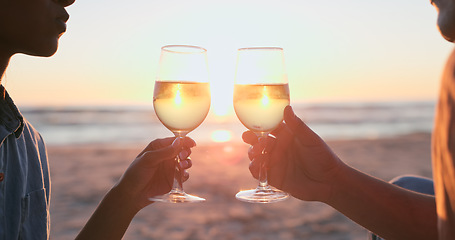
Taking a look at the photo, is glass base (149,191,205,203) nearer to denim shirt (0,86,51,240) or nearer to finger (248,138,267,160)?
finger (248,138,267,160)

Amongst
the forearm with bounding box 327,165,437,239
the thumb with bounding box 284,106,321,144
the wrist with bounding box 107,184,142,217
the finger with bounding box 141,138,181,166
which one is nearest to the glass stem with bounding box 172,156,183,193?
the finger with bounding box 141,138,181,166

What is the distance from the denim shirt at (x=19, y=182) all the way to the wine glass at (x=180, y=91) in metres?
0.60

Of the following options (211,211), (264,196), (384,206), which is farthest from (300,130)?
(211,211)

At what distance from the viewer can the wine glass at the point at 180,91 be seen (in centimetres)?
209

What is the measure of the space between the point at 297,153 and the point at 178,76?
2.54 feet

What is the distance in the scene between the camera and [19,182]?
1992mm

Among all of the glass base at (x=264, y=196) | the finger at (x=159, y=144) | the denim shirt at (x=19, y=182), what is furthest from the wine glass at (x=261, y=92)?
the denim shirt at (x=19, y=182)

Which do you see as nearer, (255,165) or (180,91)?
(180,91)

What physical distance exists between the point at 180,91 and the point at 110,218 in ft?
2.34

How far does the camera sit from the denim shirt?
1.94m

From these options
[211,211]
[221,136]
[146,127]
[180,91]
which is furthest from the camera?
[146,127]

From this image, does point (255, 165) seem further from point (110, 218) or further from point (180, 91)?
point (110, 218)

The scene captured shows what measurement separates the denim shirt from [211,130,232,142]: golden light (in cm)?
1410

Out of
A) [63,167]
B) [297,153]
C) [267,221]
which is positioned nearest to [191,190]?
[267,221]
